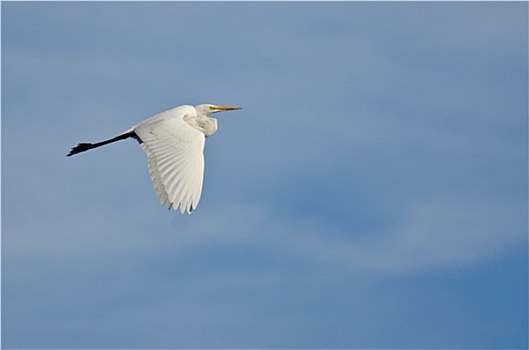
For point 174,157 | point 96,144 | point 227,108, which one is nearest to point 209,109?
point 227,108

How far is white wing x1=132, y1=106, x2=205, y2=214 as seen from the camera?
12797mm

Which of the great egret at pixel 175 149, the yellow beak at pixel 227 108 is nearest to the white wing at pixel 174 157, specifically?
the great egret at pixel 175 149

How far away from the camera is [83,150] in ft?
51.0

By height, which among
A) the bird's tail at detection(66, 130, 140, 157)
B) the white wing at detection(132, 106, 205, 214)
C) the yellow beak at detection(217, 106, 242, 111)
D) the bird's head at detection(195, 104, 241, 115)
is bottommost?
the white wing at detection(132, 106, 205, 214)

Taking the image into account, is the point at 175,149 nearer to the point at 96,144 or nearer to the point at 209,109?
the point at 96,144

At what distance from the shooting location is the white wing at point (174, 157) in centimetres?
1280

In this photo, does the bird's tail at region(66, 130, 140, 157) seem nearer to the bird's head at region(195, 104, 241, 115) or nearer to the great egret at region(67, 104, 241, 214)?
the great egret at region(67, 104, 241, 214)

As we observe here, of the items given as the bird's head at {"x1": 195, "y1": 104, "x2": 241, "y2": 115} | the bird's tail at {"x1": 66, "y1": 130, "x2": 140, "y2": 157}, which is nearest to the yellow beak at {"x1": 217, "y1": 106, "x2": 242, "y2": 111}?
the bird's head at {"x1": 195, "y1": 104, "x2": 241, "y2": 115}

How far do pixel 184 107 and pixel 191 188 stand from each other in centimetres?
325

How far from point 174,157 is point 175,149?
0.86ft

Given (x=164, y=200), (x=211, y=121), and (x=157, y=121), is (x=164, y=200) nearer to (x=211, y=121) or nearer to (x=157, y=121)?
(x=157, y=121)

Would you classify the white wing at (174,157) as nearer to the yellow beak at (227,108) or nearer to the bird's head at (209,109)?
the bird's head at (209,109)

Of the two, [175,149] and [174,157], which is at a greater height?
[175,149]

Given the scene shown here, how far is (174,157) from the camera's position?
44.6 ft
